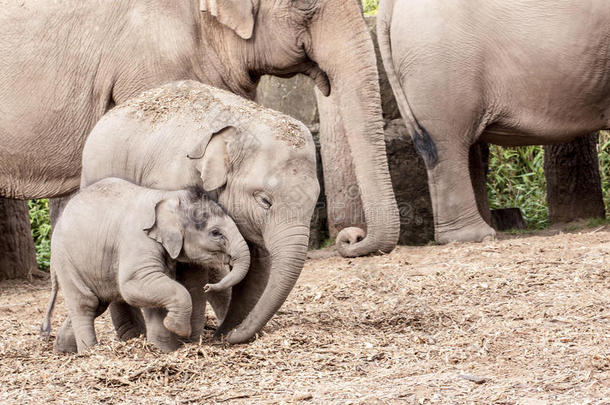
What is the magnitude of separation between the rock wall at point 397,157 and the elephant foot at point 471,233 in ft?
4.14

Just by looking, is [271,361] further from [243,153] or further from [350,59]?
[350,59]

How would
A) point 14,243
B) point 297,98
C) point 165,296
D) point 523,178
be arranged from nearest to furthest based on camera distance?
point 165,296
point 14,243
point 297,98
point 523,178

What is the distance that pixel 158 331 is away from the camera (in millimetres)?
4621

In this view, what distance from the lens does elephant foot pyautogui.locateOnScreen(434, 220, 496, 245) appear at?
318 inches

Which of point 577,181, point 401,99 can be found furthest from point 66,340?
point 577,181

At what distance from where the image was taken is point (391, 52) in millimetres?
8484

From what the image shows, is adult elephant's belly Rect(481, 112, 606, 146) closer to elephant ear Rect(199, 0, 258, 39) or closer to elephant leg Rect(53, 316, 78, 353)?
elephant ear Rect(199, 0, 258, 39)

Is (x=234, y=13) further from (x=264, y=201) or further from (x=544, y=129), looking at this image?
(x=544, y=129)

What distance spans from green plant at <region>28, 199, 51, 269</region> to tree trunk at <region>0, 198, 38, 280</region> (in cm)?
148

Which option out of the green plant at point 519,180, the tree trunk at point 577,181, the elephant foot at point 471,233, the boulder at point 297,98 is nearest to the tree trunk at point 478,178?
the elephant foot at point 471,233

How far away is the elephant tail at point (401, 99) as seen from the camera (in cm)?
821

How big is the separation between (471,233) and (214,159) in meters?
3.86

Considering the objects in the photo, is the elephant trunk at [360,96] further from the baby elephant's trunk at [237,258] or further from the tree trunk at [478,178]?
the tree trunk at [478,178]

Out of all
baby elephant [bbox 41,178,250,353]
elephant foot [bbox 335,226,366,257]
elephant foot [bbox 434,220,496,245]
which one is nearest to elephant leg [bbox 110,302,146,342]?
baby elephant [bbox 41,178,250,353]
